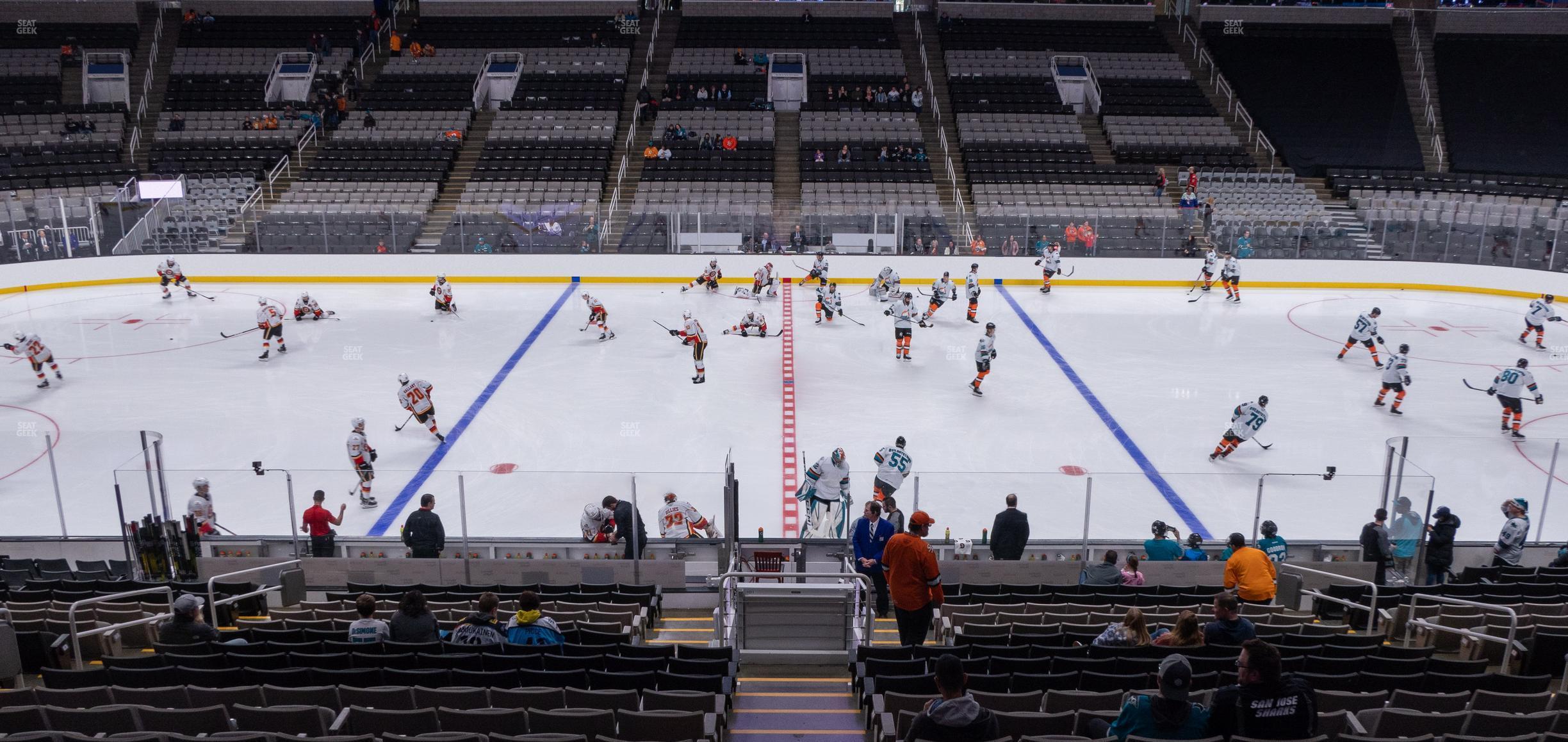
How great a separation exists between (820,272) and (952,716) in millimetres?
17947

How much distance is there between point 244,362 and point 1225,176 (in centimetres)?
2321

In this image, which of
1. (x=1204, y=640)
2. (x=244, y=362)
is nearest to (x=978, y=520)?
(x=1204, y=640)

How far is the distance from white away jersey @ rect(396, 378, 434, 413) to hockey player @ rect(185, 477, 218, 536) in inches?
133

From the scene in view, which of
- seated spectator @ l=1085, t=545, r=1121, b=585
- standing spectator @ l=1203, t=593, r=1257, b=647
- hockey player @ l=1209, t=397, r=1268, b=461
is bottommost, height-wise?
seated spectator @ l=1085, t=545, r=1121, b=585

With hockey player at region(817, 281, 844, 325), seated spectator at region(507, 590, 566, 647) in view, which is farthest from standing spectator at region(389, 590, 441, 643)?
hockey player at region(817, 281, 844, 325)

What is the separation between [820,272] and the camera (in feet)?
71.4

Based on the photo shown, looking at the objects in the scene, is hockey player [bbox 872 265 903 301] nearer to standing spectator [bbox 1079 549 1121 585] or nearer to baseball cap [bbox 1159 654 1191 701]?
standing spectator [bbox 1079 549 1121 585]

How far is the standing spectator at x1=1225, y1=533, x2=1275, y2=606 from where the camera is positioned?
24.7 feet

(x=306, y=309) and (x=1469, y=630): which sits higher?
(x=306, y=309)

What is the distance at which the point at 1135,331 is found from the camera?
19.2 m

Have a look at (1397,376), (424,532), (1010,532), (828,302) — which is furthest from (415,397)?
(1397,376)

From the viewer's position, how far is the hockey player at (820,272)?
21.6 meters

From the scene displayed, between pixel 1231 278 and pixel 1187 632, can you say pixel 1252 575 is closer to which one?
pixel 1187 632

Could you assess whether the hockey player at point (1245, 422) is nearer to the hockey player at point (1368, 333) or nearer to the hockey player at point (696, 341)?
the hockey player at point (1368, 333)
